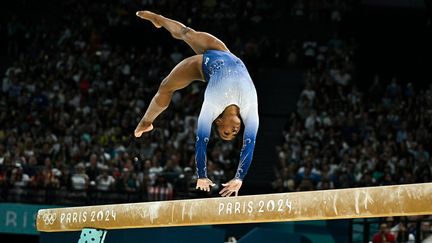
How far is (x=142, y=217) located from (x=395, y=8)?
1509 cm

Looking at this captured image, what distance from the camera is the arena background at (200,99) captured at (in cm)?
1552

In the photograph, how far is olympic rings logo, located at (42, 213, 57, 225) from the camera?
860 centimetres

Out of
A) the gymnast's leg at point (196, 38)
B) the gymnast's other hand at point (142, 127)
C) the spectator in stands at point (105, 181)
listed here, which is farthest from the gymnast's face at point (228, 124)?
the spectator in stands at point (105, 181)

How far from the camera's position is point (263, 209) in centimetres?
708

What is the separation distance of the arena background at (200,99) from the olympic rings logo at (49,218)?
16.2 feet

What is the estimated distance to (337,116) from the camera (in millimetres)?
17766

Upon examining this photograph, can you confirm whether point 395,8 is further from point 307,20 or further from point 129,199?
point 129,199

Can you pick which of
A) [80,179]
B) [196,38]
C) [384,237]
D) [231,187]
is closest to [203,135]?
[231,187]

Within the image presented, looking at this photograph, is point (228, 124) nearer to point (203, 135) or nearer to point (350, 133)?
point (203, 135)

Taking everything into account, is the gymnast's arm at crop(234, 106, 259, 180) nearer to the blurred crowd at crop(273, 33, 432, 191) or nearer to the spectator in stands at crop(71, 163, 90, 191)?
the blurred crowd at crop(273, 33, 432, 191)

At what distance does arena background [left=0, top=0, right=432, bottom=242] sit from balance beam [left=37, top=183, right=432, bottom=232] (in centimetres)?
498

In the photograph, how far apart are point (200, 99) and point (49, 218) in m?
10.4

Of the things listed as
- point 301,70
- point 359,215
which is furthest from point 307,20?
point 359,215

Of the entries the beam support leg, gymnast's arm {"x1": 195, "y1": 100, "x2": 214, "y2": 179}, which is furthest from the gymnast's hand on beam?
the beam support leg
